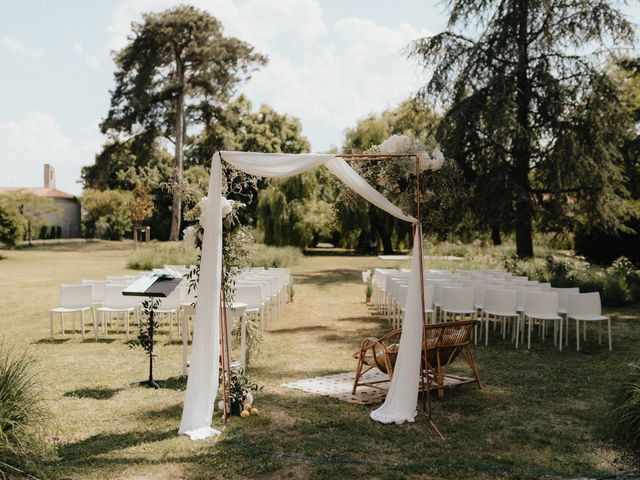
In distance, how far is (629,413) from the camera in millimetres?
5277

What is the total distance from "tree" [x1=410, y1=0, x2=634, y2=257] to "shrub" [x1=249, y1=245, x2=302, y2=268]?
734cm

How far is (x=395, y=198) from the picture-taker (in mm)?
7277

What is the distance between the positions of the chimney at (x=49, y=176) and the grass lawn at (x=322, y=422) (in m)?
50.8

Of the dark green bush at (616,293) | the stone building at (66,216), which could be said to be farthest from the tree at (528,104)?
the stone building at (66,216)

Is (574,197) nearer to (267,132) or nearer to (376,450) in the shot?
(376,450)

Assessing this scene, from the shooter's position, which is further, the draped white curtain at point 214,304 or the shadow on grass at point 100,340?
the shadow on grass at point 100,340

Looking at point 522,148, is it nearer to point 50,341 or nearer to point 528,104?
point 528,104

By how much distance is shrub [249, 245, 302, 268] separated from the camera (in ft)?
70.6

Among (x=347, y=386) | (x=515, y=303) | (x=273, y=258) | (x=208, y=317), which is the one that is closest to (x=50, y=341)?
(x=208, y=317)

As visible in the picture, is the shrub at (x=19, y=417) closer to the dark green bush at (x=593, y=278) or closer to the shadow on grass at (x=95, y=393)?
the shadow on grass at (x=95, y=393)

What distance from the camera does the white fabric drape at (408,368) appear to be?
6125mm

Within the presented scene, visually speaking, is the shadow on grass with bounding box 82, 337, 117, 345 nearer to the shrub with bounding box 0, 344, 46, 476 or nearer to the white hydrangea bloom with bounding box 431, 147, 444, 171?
the shrub with bounding box 0, 344, 46, 476

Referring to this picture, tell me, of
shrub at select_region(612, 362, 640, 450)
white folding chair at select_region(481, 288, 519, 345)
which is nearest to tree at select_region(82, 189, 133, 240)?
white folding chair at select_region(481, 288, 519, 345)

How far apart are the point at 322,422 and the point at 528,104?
51.7 ft
